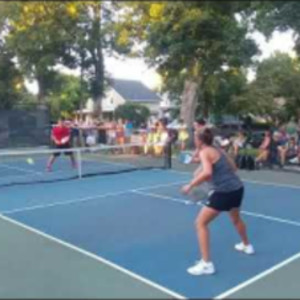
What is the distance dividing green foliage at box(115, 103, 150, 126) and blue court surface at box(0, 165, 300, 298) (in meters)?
30.9

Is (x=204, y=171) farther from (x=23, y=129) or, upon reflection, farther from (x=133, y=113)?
(x=133, y=113)

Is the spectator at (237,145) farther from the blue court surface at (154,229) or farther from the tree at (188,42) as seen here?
the blue court surface at (154,229)

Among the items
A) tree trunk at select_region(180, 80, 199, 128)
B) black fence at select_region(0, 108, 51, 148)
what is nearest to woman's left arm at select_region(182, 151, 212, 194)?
tree trunk at select_region(180, 80, 199, 128)

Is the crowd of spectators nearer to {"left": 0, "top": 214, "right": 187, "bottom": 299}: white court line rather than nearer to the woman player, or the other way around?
{"left": 0, "top": 214, "right": 187, "bottom": 299}: white court line

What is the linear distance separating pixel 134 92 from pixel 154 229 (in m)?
56.3

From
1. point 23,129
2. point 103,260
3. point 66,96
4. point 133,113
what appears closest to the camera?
point 103,260

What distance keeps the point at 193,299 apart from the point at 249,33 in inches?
587

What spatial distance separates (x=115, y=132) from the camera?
72.2 feet

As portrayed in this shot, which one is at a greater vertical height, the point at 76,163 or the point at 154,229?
the point at 76,163

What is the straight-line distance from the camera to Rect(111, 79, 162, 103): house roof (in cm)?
6200

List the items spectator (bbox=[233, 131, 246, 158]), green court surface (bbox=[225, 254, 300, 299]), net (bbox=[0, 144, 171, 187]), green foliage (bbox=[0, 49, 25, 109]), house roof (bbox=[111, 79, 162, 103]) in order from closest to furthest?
green court surface (bbox=[225, 254, 300, 299]), net (bbox=[0, 144, 171, 187]), spectator (bbox=[233, 131, 246, 158]), green foliage (bbox=[0, 49, 25, 109]), house roof (bbox=[111, 79, 162, 103])

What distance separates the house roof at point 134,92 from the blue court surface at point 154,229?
48.9 meters

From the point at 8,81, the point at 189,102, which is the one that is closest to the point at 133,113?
the point at 8,81

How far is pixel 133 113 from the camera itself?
44781mm
